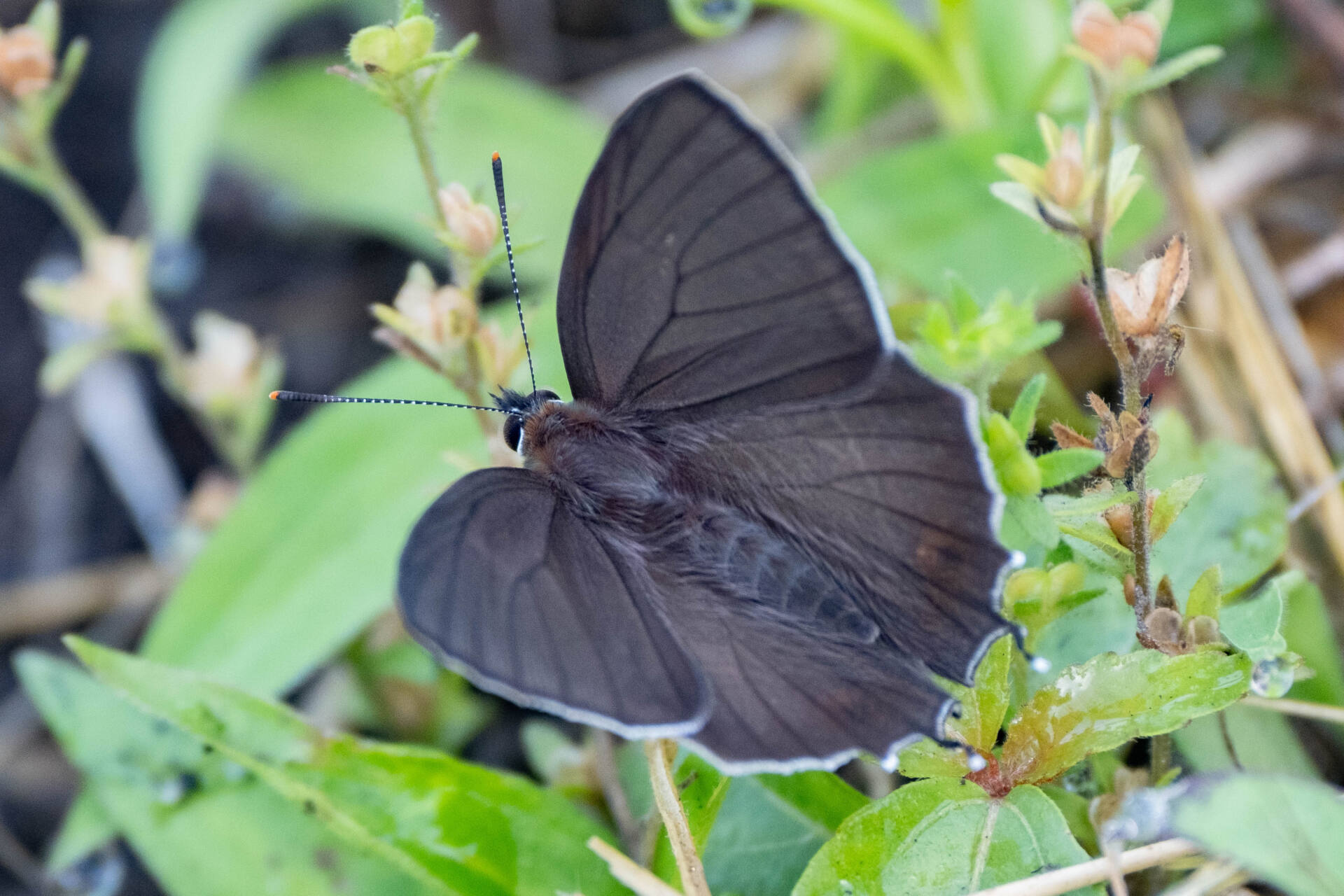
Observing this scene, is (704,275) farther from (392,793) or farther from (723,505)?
(392,793)

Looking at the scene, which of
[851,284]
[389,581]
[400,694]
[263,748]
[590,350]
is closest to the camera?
[851,284]

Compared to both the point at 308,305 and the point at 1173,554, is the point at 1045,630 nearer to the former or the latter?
the point at 1173,554

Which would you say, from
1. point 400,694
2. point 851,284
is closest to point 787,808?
point 851,284

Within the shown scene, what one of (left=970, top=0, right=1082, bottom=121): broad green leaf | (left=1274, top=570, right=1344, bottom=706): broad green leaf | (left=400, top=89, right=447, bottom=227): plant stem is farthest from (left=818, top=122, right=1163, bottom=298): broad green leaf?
(left=400, top=89, right=447, bottom=227): plant stem

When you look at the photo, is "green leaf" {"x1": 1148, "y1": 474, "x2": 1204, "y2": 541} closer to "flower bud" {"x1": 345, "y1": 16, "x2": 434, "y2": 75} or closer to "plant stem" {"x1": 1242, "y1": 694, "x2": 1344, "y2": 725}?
"plant stem" {"x1": 1242, "y1": 694, "x2": 1344, "y2": 725}

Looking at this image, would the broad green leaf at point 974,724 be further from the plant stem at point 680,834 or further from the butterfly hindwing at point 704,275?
the butterfly hindwing at point 704,275

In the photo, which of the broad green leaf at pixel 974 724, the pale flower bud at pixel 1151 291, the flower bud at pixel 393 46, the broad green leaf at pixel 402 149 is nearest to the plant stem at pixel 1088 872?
the broad green leaf at pixel 974 724

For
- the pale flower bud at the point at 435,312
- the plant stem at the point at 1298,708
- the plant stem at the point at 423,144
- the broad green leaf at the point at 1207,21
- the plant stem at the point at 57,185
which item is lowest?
the plant stem at the point at 1298,708
